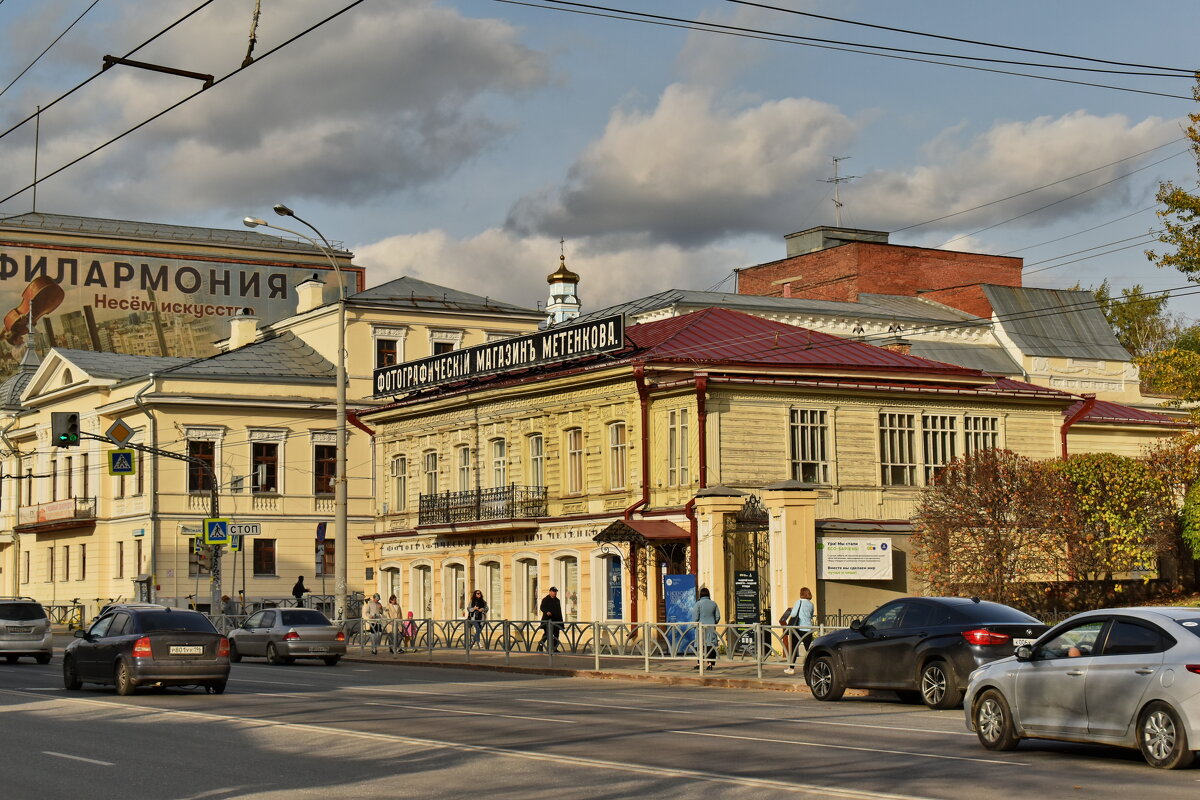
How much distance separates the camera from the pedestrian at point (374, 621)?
→ 42688 millimetres

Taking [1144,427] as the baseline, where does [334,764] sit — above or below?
below

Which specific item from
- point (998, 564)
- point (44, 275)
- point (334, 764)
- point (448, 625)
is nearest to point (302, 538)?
point (44, 275)

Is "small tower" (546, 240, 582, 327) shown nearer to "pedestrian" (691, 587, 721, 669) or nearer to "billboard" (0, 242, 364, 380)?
"billboard" (0, 242, 364, 380)

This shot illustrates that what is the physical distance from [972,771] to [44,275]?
75838 mm

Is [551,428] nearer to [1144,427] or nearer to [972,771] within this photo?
[1144,427]

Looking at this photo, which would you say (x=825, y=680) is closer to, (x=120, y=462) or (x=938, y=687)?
(x=938, y=687)

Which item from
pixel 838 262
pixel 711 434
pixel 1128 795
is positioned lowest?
pixel 1128 795

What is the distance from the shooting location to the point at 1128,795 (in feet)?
42.4

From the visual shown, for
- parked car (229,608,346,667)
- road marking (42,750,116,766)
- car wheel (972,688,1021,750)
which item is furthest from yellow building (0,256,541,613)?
car wheel (972,688,1021,750)

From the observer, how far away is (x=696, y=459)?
39125 millimetres

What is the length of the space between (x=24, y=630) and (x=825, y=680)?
22.1 m

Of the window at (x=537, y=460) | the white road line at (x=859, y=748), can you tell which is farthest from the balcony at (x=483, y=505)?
the white road line at (x=859, y=748)

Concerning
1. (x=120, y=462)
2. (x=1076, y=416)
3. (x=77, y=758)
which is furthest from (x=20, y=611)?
(x=1076, y=416)

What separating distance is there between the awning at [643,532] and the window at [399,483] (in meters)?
13.5
